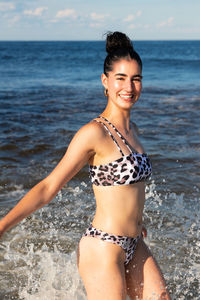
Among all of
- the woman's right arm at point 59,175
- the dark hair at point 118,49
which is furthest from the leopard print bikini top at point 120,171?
the dark hair at point 118,49

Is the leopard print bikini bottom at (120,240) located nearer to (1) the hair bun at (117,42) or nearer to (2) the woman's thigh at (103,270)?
(2) the woman's thigh at (103,270)

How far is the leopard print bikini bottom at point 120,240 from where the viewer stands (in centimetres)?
307

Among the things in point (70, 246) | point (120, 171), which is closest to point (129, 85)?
point (120, 171)

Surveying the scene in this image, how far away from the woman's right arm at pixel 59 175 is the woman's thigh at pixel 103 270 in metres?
0.50

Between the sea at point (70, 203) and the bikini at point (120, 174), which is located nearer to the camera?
the bikini at point (120, 174)

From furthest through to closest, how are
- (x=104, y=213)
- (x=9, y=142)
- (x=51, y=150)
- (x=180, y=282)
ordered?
(x=9, y=142) < (x=51, y=150) < (x=180, y=282) < (x=104, y=213)

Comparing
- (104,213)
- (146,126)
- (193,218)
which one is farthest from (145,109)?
(104,213)

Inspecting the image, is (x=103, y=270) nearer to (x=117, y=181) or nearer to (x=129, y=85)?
(x=117, y=181)

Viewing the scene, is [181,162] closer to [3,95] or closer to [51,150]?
[51,150]

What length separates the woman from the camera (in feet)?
9.69

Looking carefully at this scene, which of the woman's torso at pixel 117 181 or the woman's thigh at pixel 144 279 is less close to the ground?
the woman's torso at pixel 117 181

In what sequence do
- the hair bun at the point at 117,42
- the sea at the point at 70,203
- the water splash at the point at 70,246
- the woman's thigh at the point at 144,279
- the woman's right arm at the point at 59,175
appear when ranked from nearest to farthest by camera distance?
the woman's right arm at the point at 59,175 < the woman's thigh at the point at 144,279 < the hair bun at the point at 117,42 < the water splash at the point at 70,246 < the sea at the point at 70,203

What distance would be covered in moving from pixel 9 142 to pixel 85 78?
22.0 m

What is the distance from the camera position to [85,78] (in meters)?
32.6
